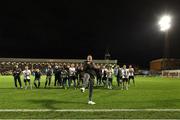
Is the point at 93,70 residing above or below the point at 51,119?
above

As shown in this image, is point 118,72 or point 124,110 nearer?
point 124,110

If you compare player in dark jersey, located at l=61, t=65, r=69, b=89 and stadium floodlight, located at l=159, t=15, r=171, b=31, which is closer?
player in dark jersey, located at l=61, t=65, r=69, b=89

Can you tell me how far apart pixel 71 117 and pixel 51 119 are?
778mm

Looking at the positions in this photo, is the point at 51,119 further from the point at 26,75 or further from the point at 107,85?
the point at 107,85


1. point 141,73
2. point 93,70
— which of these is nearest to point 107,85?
point 93,70

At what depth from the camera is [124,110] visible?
14.4 metres

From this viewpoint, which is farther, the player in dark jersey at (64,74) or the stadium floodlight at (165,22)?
the stadium floodlight at (165,22)

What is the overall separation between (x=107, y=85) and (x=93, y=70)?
57.7 feet

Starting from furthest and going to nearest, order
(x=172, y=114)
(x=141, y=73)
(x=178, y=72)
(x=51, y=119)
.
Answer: (x=141, y=73), (x=178, y=72), (x=172, y=114), (x=51, y=119)

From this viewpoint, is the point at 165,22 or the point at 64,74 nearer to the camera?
the point at 64,74

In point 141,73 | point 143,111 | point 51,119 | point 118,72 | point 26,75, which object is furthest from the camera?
point 141,73

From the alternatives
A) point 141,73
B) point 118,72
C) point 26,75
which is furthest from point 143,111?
point 141,73

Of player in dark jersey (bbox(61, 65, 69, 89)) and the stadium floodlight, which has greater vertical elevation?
the stadium floodlight

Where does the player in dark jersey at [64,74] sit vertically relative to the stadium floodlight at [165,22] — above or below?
below
